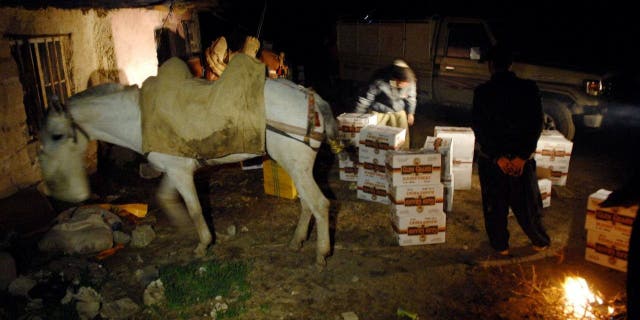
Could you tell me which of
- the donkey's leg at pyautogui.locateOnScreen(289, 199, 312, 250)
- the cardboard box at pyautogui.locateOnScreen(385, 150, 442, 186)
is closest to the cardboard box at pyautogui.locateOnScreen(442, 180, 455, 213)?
the cardboard box at pyautogui.locateOnScreen(385, 150, 442, 186)

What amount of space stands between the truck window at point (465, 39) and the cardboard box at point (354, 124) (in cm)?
405

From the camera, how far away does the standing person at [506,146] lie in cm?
405

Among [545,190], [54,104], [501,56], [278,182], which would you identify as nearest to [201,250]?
[278,182]

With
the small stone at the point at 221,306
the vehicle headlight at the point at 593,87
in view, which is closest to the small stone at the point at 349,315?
the small stone at the point at 221,306

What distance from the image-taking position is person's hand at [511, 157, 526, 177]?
4.13 metres

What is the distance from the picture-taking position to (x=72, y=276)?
4.24 meters

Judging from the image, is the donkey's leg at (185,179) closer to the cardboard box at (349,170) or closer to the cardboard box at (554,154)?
the cardboard box at (349,170)

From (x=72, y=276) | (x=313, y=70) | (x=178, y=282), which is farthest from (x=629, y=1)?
(x=72, y=276)

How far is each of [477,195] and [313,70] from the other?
1483 centimetres

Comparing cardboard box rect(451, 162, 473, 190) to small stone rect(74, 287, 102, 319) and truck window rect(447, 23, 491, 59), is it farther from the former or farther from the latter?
small stone rect(74, 287, 102, 319)

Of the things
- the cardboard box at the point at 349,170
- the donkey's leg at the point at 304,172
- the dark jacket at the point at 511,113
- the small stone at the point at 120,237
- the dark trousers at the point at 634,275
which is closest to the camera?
the dark trousers at the point at 634,275

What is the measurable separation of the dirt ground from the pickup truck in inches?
67.0

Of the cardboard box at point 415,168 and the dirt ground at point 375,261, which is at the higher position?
the cardboard box at point 415,168

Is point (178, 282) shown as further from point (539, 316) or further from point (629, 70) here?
point (629, 70)
